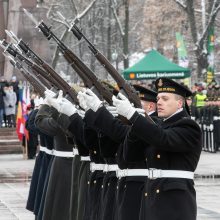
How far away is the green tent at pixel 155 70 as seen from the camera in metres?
35.5

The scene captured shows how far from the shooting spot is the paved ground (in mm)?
14867

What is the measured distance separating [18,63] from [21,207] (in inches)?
129

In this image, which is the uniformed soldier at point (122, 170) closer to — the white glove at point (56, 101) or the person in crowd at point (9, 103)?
the white glove at point (56, 101)

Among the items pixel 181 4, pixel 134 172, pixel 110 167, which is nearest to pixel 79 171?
pixel 110 167

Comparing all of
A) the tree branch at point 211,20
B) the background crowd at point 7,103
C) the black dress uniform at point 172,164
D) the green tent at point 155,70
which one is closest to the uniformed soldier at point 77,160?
the black dress uniform at point 172,164

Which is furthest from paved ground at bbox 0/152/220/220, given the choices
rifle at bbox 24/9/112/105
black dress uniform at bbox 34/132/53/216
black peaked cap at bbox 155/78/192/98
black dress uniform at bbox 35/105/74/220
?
black peaked cap at bbox 155/78/192/98

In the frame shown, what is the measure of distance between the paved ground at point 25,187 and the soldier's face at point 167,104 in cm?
591

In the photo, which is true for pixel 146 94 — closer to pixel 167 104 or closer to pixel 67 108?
pixel 67 108

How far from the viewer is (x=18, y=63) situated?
43.6 ft

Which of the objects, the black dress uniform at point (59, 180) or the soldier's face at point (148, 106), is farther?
the black dress uniform at point (59, 180)

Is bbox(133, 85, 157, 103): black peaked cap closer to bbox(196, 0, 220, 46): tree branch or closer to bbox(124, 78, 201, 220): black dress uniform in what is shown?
bbox(124, 78, 201, 220): black dress uniform

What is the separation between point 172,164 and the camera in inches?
323

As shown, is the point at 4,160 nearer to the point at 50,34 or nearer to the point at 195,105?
the point at 195,105

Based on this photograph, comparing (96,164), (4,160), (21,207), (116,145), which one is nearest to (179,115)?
(116,145)
